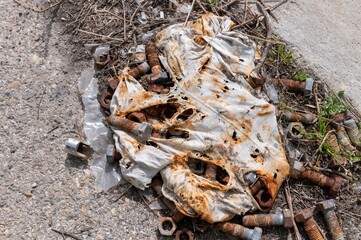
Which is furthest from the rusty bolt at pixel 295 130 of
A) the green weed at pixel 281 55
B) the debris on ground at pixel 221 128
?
the green weed at pixel 281 55

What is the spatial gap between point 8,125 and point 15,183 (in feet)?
1.78

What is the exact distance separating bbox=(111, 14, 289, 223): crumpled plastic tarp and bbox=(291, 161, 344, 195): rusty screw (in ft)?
0.33

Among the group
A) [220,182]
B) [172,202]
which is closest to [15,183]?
[172,202]

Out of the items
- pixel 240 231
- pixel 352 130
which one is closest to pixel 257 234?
pixel 240 231

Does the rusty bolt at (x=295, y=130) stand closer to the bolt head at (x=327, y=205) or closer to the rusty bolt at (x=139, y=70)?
the bolt head at (x=327, y=205)

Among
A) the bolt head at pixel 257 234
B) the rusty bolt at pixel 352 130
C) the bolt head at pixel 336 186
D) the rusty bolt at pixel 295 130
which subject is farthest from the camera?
the rusty bolt at pixel 352 130

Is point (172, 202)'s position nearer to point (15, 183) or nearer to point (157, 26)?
point (15, 183)

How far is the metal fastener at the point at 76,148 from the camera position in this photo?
11.2 ft

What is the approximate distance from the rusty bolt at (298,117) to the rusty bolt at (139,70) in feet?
4.18

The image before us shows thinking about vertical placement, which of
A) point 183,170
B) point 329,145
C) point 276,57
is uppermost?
point 276,57

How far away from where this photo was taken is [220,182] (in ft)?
11.0

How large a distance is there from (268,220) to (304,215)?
27 cm

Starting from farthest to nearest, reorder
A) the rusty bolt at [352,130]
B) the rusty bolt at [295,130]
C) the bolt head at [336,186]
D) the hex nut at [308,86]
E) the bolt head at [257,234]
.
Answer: the hex nut at [308,86], the rusty bolt at [352,130], the rusty bolt at [295,130], the bolt head at [336,186], the bolt head at [257,234]

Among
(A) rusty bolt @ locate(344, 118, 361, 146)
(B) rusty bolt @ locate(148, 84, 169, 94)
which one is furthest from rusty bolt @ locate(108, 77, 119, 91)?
(A) rusty bolt @ locate(344, 118, 361, 146)
